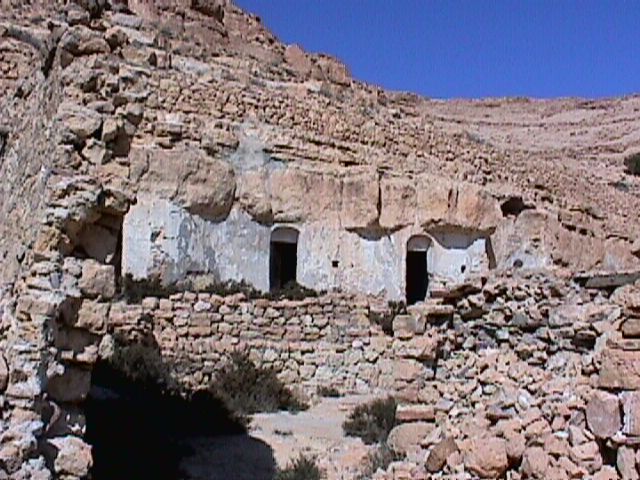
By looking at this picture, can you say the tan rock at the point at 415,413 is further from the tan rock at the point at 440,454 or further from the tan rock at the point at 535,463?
the tan rock at the point at 535,463

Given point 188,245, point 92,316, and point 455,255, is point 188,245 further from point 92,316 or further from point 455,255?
point 92,316

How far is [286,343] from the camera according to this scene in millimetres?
13820

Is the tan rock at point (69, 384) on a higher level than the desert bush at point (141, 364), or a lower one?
higher

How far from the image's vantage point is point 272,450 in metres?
9.16

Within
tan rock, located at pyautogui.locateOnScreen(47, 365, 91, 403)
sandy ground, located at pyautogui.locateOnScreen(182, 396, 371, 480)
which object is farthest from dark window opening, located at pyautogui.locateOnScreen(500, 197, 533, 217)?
tan rock, located at pyautogui.locateOnScreen(47, 365, 91, 403)

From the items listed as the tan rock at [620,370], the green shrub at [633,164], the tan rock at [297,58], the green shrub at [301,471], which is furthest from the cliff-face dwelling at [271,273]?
the green shrub at [633,164]

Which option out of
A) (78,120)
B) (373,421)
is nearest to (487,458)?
(78,120)

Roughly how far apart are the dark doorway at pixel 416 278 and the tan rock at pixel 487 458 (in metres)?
13.6

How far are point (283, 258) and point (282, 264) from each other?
0.15m

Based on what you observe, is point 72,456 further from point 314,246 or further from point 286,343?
point 314,246

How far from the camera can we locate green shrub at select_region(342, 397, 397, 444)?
9656 mm

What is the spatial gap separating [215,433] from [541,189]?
14302mm

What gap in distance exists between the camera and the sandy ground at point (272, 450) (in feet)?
26.8

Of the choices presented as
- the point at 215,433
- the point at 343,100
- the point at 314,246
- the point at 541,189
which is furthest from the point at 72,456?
the point at 541,189
